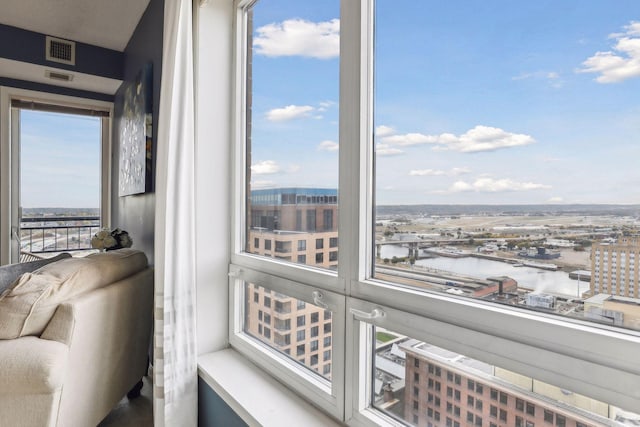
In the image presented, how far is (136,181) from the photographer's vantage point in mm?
2732

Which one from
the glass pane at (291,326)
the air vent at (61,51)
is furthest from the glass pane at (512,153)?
the air vent at (61,51)

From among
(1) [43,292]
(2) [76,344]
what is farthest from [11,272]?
(2) [76,344]

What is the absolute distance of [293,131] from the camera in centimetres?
145

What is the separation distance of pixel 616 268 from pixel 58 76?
4204 mm

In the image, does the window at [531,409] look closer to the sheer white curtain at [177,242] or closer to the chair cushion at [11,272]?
the sheer white curtain at [177,242]

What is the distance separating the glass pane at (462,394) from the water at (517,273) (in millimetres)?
186

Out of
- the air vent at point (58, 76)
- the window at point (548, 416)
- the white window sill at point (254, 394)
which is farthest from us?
the air vent at point (58, 76)

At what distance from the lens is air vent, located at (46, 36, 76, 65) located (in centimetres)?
315

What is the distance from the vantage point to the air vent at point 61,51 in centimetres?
315

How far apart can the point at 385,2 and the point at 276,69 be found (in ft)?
2.08

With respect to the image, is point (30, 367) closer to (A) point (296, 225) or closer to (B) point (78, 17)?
(A) point (296, 225)

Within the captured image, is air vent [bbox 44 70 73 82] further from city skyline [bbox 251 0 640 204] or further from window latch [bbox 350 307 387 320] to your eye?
window latch [bbox 350 307 387 320]

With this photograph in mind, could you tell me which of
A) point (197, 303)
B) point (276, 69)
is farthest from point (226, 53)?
point (197, 303)

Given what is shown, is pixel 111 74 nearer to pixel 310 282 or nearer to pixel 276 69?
pixel 276 69
